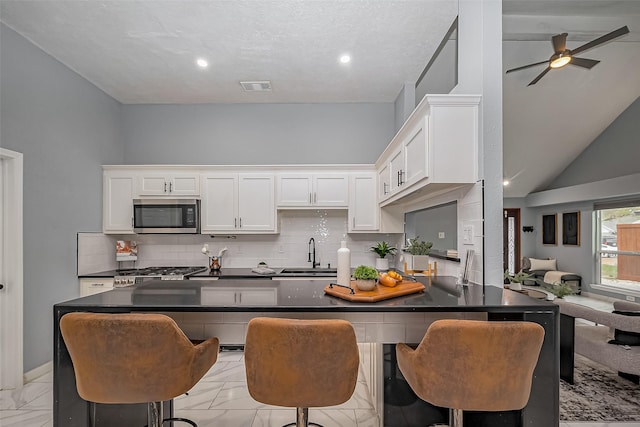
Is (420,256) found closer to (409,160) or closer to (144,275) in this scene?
(409,160)

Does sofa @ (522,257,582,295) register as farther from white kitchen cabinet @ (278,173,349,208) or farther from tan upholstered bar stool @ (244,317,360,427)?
tan upholstered bar stool @ (244,317,360,427)

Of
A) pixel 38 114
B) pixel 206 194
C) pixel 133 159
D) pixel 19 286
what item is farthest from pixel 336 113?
pixel 19 286

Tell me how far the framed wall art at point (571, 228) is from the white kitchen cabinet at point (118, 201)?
8447 millimetres

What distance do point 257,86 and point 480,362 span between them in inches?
144

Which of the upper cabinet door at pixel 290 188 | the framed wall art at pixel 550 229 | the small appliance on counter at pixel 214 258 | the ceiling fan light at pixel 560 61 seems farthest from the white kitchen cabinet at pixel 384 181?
the framed wall art at pixel 550 229

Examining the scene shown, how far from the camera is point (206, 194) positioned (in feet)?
13.4

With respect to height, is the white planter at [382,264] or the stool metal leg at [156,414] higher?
the white planter at [382,264]

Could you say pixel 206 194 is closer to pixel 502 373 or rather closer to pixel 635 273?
pixel 502 373

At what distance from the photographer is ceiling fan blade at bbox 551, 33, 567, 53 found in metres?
3.02

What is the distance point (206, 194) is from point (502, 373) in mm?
3605

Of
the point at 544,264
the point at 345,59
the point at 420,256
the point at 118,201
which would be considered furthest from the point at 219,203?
the point at 544,264

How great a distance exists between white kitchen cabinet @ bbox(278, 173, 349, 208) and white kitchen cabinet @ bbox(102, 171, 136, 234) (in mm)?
1860

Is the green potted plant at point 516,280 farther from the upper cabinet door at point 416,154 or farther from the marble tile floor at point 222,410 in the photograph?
the upper cabinet door at point 416,154

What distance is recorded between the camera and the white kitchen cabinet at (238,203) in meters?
4.07
